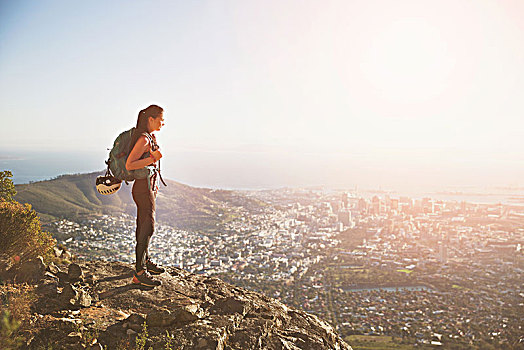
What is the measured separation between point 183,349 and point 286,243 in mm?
47280

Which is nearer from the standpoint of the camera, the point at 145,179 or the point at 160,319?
the point at 160,319

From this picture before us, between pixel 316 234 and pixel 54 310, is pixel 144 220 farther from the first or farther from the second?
pixel 316 234

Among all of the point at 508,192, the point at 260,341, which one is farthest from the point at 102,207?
the point at 508,192

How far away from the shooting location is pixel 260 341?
3582 mm

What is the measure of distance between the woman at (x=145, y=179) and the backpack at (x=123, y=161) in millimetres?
65

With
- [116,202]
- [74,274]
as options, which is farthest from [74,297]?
[116,202]

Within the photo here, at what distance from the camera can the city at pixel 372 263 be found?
85.8ft

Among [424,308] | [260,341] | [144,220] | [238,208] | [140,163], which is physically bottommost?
[424,308]

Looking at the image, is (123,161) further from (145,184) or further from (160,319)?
(160,319)

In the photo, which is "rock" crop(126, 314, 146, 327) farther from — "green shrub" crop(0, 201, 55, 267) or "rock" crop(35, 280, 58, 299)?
"green shrub" crop(0, 201, 55, 267)

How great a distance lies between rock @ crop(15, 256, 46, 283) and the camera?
4.04 meters

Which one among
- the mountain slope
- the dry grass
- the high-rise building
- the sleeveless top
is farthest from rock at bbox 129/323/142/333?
the high-rise building

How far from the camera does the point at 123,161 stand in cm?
411

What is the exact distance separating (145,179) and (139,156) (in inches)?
13.4
